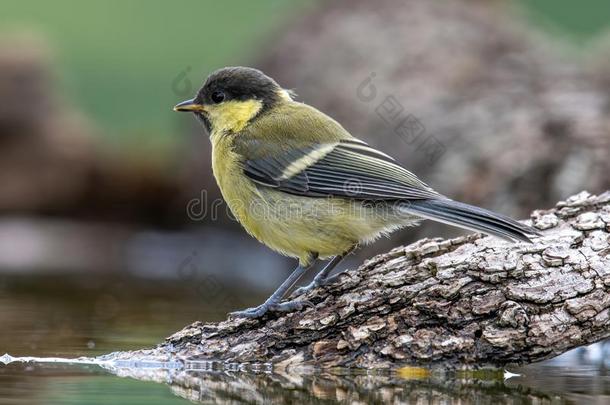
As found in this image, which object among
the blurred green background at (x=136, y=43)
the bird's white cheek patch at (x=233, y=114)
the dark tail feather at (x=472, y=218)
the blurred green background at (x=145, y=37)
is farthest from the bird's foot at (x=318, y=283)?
the blurred green background at (x=145, y=37)

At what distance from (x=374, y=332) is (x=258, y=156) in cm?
150

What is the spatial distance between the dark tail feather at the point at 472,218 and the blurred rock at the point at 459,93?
3.36 m

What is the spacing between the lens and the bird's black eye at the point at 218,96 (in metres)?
7.32

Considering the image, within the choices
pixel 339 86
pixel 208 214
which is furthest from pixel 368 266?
pixel 208 214

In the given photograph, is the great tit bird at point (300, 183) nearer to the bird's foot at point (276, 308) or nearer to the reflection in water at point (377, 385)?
the bird's foot at point (276, 308)

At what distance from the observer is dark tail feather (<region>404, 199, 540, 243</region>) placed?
5809 millimetres

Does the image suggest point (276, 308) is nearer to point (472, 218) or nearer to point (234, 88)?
point (472, 218)

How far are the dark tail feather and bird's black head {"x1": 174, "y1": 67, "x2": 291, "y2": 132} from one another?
58.3 inches

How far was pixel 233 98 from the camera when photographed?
24.0ft

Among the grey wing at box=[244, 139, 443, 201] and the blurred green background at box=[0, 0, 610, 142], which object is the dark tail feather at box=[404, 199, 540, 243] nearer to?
the grey wing at box=[244, 139, 443, 201]

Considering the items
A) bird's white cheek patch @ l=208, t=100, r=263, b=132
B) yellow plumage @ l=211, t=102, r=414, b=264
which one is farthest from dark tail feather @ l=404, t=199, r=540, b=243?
bird's white cheek patch @ l=208, t=100, r=263, b=132

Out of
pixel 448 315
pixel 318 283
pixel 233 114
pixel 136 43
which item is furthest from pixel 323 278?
pixel 136 43

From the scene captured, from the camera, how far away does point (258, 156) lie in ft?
22.7

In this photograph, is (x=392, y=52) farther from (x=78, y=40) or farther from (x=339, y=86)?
(x=78, y=40)
